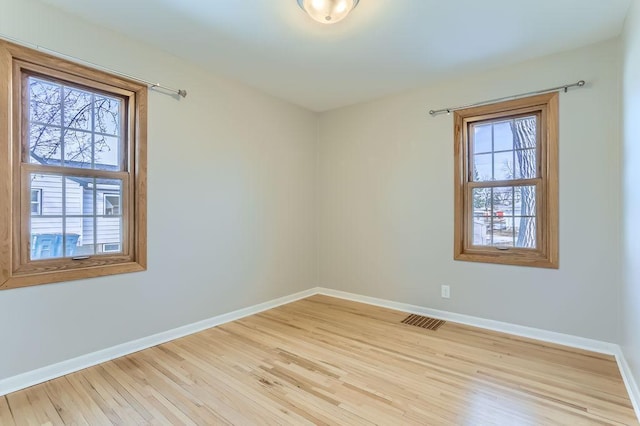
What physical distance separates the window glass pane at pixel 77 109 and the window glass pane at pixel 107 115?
5cm

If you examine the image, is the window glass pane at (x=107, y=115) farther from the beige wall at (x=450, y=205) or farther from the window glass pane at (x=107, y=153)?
the beige wall at (x=450, y=205)

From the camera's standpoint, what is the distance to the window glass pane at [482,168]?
3.14 m

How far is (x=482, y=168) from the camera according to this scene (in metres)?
3.18

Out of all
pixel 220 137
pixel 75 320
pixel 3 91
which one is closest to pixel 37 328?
pixel 75 320

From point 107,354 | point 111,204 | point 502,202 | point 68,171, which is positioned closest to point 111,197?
point 111,204

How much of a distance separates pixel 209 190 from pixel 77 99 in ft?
3.93

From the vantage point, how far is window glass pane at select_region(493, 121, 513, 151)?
3.03 m

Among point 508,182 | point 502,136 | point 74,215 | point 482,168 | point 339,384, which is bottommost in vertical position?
point 339,384

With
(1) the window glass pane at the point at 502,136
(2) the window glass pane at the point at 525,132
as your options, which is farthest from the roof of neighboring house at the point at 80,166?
(2) the window glass pane at the point at 525,132

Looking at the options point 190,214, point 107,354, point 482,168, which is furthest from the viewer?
point 482,168

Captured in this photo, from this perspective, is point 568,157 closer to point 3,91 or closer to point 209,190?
point 209,190

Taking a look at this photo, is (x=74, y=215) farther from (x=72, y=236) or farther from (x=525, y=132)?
(x=525, y=132)

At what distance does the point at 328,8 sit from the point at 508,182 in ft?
7.32

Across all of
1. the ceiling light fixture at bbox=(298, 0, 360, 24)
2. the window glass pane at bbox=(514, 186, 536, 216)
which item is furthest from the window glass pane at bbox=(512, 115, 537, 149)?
the ceiling light fixture at bbox=(298, 0, 360, 24)
